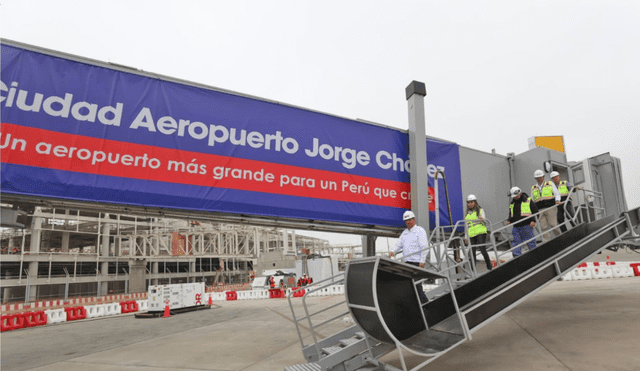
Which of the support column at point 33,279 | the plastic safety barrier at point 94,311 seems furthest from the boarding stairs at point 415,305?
the support column at point 33,279

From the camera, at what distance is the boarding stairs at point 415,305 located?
4.01m

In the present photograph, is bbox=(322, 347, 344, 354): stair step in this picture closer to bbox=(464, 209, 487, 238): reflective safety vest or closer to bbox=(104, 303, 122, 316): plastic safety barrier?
bbox=(464, 209, 487, 238): reflective safety vest

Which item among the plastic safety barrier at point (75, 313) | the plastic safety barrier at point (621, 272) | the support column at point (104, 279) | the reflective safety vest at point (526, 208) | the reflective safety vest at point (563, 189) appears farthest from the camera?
the support column at point (104, 279)

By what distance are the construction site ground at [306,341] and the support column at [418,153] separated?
301 cm

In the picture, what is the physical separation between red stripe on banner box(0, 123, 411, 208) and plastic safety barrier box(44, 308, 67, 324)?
1075 cm

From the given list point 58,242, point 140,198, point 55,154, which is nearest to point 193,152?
point 140,198

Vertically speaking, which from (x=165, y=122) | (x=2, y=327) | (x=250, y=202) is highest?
(x=165, y=122)

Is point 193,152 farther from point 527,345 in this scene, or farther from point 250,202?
point 527,345

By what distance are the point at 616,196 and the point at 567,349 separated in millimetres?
7163

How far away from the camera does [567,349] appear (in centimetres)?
505

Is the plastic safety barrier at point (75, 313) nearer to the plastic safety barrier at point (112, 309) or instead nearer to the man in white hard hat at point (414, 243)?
the plastic safety barrier at point (112, 309)

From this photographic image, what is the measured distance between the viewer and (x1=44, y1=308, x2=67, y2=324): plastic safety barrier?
13.9m

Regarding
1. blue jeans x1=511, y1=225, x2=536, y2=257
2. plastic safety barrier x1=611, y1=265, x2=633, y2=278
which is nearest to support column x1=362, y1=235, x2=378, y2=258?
blue jeans x1=511, y1=225, x2=536, y2=257

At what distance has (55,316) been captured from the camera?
1413 cm
